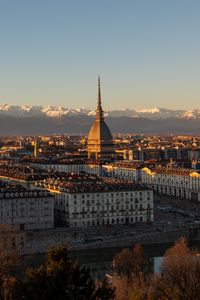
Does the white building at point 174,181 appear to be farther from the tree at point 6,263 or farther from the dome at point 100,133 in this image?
the dome at point 100,133

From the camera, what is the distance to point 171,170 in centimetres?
5338

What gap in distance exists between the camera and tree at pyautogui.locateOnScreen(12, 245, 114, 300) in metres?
13.2

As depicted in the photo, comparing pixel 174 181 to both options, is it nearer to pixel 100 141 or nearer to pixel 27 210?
pixel 27 210

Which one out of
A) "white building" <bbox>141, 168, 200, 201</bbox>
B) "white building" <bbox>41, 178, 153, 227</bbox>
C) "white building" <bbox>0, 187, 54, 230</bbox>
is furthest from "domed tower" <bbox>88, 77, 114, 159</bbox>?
"white building" <bbox>0, 187, 54, 230</bbox>

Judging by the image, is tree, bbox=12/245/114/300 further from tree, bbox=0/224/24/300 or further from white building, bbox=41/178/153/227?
white building, bbox=41/178/153/227

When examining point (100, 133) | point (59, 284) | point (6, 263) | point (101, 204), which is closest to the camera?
point (59, 284)

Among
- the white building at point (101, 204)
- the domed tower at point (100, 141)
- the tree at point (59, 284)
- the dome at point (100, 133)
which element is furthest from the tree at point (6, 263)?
the dome at point (100, 133)

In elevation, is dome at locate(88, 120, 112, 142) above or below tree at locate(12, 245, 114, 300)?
above

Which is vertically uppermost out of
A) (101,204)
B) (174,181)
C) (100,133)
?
(100,133)

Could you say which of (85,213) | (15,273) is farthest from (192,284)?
(85,213)

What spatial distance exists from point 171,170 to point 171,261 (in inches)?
1253

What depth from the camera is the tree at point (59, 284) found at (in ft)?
43.3

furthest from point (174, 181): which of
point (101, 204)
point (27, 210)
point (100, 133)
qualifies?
point (100, 133)

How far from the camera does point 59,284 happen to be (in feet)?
43.9
